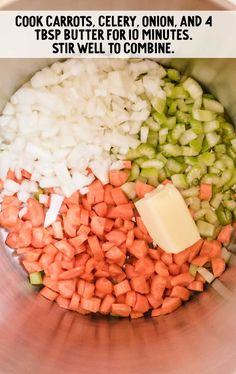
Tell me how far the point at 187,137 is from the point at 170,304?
473 millimetres

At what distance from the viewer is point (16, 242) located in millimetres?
1579

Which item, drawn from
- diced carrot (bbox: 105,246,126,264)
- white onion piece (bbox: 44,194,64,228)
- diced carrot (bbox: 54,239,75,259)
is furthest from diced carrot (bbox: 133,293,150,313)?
white onion piece (bbox: 44,194,64,228)

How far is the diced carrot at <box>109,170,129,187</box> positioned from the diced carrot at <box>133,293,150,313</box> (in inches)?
12.6

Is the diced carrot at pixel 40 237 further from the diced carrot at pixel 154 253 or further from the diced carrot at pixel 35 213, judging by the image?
the diced carrot at pixel 154 253

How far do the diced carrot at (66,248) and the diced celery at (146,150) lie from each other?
1.07ft

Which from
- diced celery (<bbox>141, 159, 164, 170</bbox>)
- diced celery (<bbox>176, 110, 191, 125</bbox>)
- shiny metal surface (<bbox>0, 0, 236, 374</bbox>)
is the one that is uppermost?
diced celery (<bbox>176, 110, 191, 125</bbox>)

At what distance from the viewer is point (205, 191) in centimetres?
155

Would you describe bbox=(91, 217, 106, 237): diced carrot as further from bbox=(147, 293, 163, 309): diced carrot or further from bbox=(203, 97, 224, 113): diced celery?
bbox=(203, 97, 224, 113): diced celery

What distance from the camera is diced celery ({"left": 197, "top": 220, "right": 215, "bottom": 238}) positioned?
5.09ft

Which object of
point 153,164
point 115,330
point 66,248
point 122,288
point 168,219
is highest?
point 153,164

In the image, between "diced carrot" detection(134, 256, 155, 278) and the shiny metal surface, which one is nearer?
the shiny metal surface

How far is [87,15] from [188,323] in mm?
878

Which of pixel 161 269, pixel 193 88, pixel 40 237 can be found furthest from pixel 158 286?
pixel 193 88

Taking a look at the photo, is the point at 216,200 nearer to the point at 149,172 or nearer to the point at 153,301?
the point at 149,172
